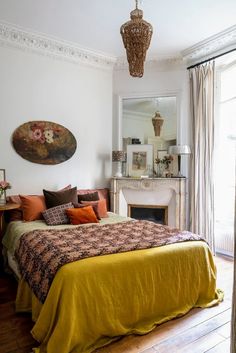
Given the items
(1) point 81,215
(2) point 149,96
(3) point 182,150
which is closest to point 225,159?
(3) point 182,150

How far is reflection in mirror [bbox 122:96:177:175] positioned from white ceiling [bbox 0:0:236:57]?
3.20 ft

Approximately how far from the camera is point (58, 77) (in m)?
4.26

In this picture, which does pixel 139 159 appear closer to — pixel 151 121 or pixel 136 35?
pixel 151 121

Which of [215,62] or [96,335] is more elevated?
[215,62]

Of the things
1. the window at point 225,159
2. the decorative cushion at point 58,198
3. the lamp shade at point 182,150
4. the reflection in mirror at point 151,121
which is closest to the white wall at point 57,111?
the reflection in mirror at point 151,121

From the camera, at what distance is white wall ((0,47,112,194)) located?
151 inches

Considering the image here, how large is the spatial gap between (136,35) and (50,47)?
7.57 feet

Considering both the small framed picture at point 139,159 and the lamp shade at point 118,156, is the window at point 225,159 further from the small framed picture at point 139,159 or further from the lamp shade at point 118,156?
the lamp shade at point 118,156

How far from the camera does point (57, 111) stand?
425 centimetres

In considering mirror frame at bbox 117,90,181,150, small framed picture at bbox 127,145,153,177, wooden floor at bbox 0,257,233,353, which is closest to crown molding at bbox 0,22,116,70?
mirror frame at bbox 117,90,181,150

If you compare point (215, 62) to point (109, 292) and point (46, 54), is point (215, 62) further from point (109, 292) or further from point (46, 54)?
point (109, 292)

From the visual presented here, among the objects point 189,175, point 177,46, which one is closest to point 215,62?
point 177,46

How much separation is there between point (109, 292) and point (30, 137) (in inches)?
110

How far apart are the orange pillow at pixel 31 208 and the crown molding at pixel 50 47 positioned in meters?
2.30
